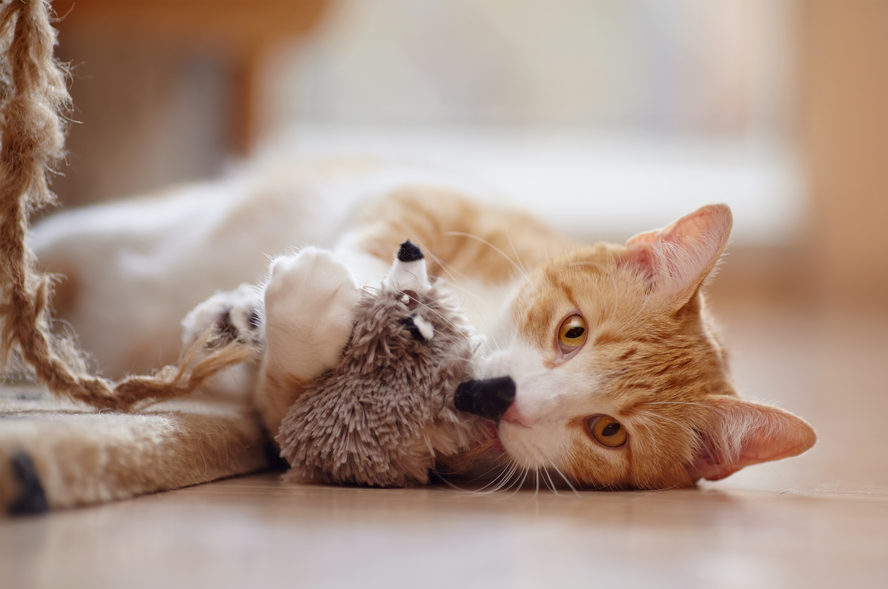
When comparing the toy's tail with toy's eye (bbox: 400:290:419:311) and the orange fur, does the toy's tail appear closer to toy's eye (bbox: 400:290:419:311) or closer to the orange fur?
toy's eye (bbox: 400:290:419:311)

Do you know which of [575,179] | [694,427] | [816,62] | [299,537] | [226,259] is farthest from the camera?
[575,179]

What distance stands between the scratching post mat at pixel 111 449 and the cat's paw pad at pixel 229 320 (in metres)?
0.10

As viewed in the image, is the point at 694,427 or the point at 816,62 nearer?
the point at 694,427

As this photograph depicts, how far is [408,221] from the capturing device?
5.15ft

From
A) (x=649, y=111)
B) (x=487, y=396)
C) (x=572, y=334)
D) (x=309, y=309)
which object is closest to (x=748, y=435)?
(x=572, y=334)

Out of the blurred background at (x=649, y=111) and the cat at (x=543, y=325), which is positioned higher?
the blurred background at (x=649, y=111)

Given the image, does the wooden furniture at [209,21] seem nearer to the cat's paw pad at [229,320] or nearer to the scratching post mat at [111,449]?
the cat's paw pad at [229,320]

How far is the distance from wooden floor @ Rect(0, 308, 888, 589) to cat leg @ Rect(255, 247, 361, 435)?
14 cm

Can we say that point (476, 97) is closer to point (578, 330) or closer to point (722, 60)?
point (722, 60)

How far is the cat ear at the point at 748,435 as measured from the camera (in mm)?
1191

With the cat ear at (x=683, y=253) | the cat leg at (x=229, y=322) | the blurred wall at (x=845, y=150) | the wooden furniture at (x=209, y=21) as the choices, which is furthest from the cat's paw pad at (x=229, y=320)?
the blurred wall at (x=845, y=150)

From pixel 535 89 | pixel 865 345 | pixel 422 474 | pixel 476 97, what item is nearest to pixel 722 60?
pixel 535 89

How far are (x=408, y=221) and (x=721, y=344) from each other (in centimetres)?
54

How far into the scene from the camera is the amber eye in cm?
Result: 120
